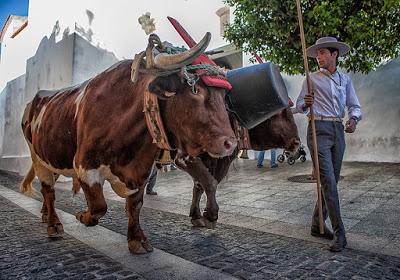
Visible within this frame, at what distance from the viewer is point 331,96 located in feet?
11.5

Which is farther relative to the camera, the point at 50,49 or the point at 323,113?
the point at 50,49

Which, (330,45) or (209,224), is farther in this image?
(209,224)

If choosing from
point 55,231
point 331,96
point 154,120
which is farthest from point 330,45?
point 55,231

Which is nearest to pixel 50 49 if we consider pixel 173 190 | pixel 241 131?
pixel 173 190


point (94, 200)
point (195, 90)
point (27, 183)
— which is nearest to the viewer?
point (195, 90)

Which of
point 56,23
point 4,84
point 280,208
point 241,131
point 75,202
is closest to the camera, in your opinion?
point 241,131

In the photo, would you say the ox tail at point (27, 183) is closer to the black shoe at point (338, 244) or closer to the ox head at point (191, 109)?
the ox head at point (191, 109)

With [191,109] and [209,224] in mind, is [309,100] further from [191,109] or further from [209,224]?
[209,224]

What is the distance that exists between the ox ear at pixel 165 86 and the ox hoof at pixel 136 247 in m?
1.35

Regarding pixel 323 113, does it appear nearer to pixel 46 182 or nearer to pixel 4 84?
pixel 46 182

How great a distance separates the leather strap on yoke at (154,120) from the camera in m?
2.77

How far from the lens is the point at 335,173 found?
3.48 metres

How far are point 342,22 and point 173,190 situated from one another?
473 cm

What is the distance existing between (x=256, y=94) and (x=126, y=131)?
1.23m
